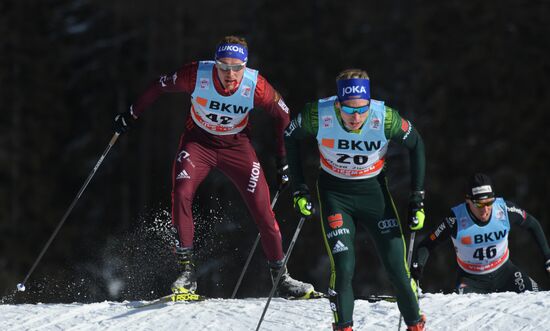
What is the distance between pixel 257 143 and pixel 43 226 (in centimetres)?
723

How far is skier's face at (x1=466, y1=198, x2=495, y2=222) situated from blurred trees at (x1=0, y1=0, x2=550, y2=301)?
16968 millimetres

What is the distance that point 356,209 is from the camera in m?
7.11

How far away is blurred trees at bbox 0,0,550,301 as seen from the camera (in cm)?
2869

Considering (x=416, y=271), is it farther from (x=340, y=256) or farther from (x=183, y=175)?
(x=183, y=175)

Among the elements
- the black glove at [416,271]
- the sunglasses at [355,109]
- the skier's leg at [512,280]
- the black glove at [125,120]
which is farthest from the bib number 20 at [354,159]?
the skier's leg at [512,280]

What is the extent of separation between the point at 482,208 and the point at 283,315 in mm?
1924

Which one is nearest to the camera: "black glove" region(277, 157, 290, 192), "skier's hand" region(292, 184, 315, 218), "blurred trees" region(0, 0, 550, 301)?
"skier's hand" region(292, 184, 315, 218)

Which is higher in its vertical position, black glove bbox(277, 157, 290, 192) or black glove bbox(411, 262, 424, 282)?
black glove bbox(277, 157, 290, 192)

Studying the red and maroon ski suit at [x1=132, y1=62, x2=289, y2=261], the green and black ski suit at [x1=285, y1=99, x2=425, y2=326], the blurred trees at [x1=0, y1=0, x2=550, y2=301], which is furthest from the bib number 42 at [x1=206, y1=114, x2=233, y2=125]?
the blurred trees at [x1=0, y1=0, x2=550, y2=301]

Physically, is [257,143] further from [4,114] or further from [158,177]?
[4,114]

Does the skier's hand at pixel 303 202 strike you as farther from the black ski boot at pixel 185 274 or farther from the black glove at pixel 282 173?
the black ski boot at pixel 185 274

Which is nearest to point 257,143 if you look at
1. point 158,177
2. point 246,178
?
point 158,177

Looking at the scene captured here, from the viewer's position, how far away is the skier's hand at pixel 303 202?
23.3ft

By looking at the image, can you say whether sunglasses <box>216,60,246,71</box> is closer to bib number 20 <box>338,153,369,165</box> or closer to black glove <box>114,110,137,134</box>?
black glove <box>114,110,137,134</box>
